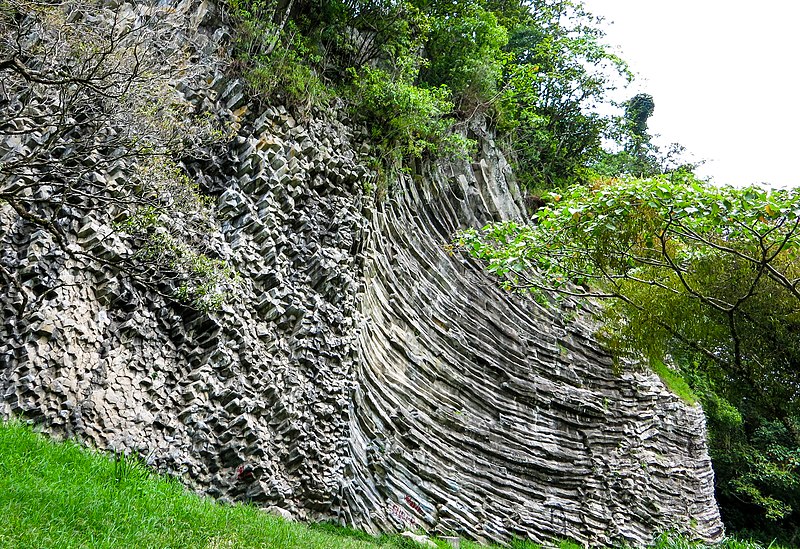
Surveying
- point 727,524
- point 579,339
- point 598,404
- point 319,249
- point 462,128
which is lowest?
point 727,524

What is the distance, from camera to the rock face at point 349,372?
538cm

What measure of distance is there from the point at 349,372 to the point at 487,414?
3898 millimetres

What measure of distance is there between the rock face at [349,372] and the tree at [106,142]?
0.86ft

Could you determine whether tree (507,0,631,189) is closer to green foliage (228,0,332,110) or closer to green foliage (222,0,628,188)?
green foliage (222,0,628,188)

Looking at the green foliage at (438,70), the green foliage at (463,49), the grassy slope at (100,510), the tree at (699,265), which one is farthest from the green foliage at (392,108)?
the grassy slope at (100,510)

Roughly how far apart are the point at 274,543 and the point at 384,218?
636cm

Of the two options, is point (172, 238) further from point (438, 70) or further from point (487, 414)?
point (438, 70)

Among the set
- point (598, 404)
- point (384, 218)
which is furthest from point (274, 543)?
point (598, 404)

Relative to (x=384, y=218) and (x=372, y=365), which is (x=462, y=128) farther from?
(x=372, y=365)

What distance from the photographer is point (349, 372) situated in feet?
25.3

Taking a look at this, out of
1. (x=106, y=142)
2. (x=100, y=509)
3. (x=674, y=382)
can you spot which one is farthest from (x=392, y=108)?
(x=674, y=382)

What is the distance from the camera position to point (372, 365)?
339 inches

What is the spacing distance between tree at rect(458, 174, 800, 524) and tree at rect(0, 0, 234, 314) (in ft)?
13.5

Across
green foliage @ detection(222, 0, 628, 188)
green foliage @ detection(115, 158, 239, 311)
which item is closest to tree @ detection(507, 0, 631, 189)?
green foliage @ detection(222, 0, 628, 188)
